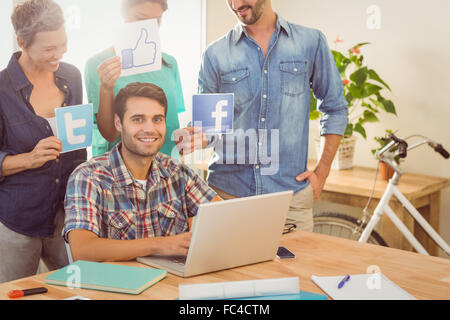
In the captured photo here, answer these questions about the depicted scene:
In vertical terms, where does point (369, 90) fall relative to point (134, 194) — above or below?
above

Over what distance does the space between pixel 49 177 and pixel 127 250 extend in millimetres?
370

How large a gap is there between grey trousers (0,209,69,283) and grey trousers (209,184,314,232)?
610 millimetres

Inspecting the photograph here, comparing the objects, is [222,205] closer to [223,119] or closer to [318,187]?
[223,119]

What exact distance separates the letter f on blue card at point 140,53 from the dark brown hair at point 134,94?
0.24 ft

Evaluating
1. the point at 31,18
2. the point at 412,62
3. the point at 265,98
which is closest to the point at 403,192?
the point at 412,62

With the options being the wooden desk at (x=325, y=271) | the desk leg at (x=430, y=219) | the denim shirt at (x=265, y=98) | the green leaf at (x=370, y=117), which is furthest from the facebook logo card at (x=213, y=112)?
the desk leg at (x=430, y=219)

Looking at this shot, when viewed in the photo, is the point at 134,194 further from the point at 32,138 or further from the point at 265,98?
the point at 265,98

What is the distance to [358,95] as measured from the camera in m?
2.90

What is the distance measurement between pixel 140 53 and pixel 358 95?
146 cm

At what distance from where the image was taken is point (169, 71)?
6.32 ft

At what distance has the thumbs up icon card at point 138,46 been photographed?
1.79 meters

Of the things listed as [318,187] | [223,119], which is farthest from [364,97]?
[223,119]

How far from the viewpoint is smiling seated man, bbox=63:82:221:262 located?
4.87 ft

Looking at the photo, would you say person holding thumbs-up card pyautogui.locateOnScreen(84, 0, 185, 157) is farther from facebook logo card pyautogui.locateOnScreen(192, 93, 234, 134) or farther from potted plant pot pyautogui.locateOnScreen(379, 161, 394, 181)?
potted plant pot pyautogui.locateOnScreen(379, 161, 394, 181)
